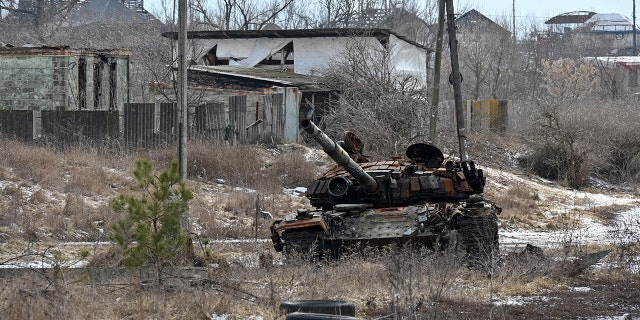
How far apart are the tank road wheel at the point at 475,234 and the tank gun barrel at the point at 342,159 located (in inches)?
58.5

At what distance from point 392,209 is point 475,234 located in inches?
50.1

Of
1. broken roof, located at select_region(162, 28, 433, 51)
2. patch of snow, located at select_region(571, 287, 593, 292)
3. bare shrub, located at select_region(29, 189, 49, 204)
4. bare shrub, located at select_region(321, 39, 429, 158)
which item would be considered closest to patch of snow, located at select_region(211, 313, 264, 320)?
patch of snow, located at select_region(571, 287, 593, 292)

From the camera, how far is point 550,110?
33906 millimetres

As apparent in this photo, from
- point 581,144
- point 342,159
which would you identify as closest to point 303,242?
point 342,159

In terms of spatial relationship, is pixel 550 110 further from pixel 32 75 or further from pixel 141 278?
pixel 141 278

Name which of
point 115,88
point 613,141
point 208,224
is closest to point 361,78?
point 115,88

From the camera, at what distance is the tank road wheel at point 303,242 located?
14.8 metres

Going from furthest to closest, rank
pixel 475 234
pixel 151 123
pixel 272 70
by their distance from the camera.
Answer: pixel 272 70 < pixel 151 123 < pixel 475 234

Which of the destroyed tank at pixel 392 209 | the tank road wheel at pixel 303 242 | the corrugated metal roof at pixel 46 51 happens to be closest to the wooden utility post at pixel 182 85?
the destroyed tank at pixel 392 209

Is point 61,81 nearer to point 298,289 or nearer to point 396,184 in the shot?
point 396,184

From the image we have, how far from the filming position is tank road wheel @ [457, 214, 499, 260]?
14.6 metres

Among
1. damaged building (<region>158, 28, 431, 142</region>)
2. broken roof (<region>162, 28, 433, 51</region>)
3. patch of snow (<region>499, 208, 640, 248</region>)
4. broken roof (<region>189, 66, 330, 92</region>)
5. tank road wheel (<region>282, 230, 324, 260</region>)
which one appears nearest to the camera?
tank road wheel (<region>282, 230, 324, 260</region>)

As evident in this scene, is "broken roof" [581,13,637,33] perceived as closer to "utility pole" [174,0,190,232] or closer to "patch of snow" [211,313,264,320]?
"utility pole" [174,0,190,232]

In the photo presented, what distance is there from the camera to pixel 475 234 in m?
14.6
